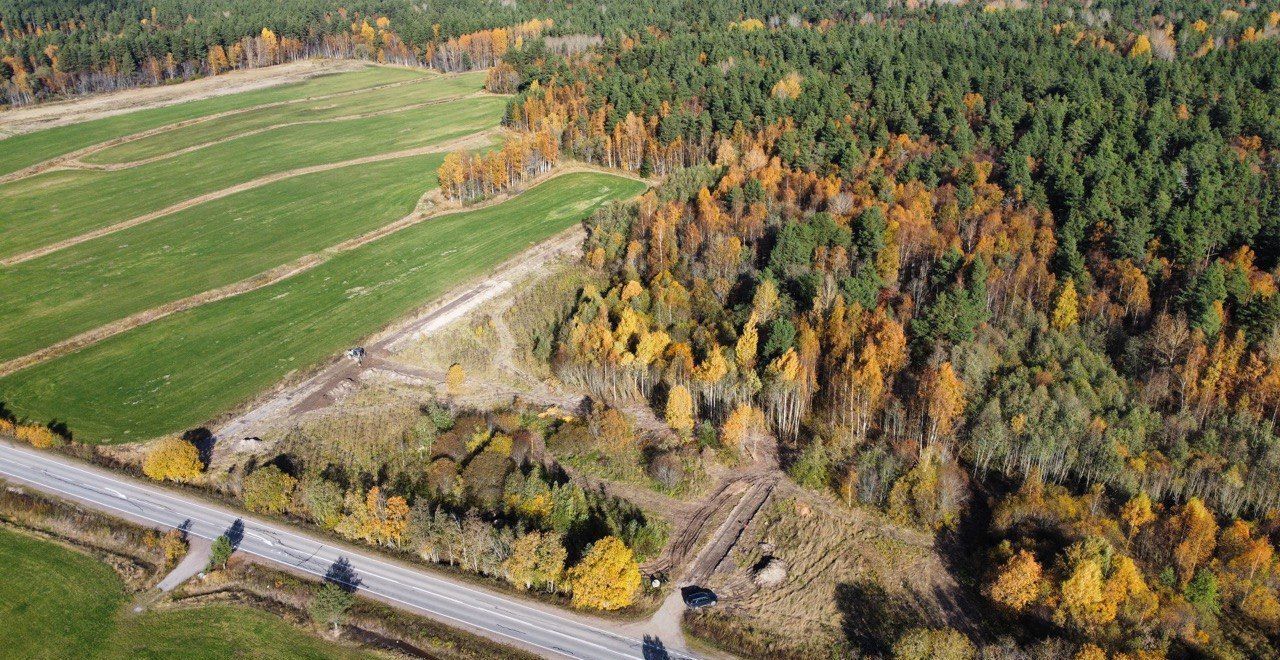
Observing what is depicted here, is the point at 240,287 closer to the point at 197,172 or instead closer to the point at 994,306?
the point at 197,172

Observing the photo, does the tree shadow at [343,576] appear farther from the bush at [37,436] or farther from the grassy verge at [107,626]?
the bush at [37,436]

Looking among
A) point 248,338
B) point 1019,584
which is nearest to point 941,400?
point 1019,584

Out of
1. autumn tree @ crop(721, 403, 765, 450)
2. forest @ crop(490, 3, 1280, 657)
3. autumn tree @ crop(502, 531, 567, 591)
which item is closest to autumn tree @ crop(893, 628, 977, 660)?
forest @ crop(490, 3, 1280, 657)

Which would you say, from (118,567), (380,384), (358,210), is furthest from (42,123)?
(118,567)

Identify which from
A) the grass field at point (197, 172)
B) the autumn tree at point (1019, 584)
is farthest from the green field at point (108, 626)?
the grass field at point (197, 172)

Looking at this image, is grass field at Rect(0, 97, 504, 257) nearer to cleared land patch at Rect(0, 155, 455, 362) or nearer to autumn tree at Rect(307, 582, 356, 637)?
cleared land patch at Rect(0, 155, 455, 362)
